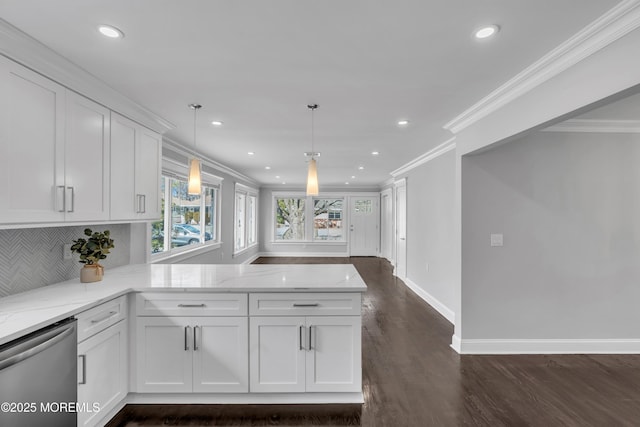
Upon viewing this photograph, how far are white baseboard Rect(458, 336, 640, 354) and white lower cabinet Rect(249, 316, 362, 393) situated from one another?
5.35 feet

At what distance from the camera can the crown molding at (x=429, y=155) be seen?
161 inches

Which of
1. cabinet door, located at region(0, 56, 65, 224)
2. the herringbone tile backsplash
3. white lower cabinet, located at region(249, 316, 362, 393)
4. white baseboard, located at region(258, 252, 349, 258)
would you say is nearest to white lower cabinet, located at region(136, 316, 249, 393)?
white lower cabinet, located at region(249, 316, 362, 393)

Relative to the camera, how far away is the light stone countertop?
1.66 meters

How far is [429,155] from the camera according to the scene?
486 centimetres

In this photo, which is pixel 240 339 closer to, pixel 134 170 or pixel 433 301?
pixel 134 170

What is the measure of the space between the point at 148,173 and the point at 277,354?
212 centimetres

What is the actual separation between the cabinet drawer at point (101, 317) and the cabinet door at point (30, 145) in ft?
2.07

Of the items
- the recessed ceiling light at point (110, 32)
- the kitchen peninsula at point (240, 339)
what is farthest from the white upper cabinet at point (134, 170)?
the recessed ceiling light at point (110, 32)

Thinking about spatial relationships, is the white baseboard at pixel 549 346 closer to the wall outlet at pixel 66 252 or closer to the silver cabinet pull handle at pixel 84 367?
the silver cabinet pull handle at pixel 84 367

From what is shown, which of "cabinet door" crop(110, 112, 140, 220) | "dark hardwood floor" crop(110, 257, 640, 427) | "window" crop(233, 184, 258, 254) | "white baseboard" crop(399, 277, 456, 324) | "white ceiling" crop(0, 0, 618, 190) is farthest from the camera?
"window" crop(233, 184, 258, 254)

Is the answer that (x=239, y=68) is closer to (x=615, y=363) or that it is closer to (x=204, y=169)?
(x=204, y=169)

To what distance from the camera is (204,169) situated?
5.30 metres

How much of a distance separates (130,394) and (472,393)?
8.75 feet

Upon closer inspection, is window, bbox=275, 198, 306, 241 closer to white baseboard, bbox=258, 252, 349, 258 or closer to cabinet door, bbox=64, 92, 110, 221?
white baseboard, bbox=258, 252, 349, 258
